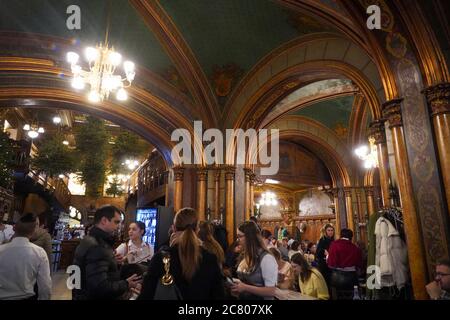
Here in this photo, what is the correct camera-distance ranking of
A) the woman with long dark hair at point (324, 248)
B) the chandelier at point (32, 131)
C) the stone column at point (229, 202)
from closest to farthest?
1. the woman with long dark hair at point (324, 248)
2. the stone column at point (229, 202)
3. the chandelier at point (32, 131)

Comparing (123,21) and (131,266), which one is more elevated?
(123,21)

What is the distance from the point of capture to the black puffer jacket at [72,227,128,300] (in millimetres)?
1925

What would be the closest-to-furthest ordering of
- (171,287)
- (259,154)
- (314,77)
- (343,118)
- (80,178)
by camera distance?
Answer: 1. (171,287)
2. (314,77)
3. (343,118)
4. (259,154)
5. (80,178)

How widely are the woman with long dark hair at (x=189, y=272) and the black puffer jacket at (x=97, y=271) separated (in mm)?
381

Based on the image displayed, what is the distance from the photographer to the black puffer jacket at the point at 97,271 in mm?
1925

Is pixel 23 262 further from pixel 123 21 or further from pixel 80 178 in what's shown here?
pixel 80 178

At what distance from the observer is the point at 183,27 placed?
22.8 feet

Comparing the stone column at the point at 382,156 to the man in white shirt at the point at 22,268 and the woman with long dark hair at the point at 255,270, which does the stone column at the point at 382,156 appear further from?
the man in white shirt at the point at 22,268

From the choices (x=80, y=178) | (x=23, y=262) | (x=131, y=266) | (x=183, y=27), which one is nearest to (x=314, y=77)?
(x=183, y=27)

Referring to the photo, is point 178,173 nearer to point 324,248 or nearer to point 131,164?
point 324,248

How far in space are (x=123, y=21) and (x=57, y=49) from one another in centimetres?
195

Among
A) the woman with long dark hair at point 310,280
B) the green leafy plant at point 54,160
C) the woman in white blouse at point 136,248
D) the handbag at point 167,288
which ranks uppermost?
the green leafy plant at point 54,160

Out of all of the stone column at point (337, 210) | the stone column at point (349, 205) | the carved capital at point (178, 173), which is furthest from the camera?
the stone column at point (337, 210)

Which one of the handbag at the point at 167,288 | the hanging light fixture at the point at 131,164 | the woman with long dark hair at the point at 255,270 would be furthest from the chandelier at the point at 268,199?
the handbag at the point at 167,288
